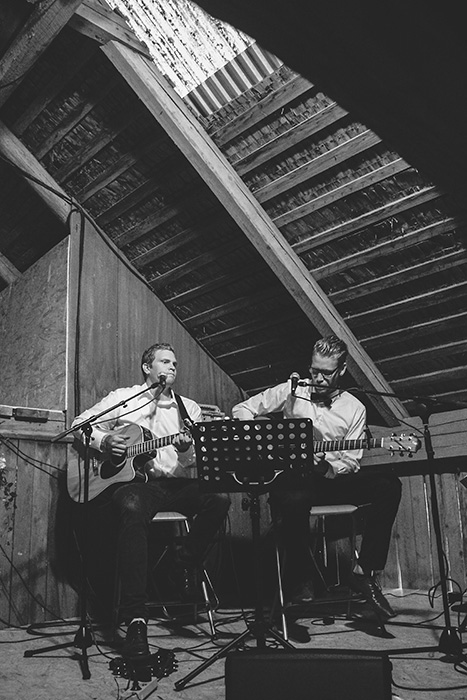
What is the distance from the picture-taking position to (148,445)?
3264 millimetres

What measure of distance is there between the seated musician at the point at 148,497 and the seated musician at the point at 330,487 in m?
0.40

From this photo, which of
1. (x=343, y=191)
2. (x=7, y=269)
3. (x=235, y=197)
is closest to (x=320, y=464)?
(x=343, y=191)

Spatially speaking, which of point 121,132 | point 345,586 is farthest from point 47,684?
point 121,132

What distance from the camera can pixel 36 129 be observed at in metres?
4.52

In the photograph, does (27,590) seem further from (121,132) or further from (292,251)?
(121,132)

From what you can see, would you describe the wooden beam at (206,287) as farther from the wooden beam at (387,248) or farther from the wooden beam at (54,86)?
the wooden beam at (54,86)

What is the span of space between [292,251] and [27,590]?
2.65 metres

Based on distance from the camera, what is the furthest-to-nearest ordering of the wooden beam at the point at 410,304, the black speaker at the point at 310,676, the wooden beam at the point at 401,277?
the wooden beam at the point at 410,304 → the wooden beam at the point at 401,277 → the black speaker at the point at 310,676

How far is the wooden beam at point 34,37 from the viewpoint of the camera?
136 inches

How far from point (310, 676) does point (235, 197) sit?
3004mm

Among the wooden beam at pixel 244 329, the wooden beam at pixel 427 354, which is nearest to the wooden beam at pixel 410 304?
the wooden beam at pixel 427 354

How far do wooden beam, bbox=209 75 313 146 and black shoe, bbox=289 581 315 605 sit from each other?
265 cm

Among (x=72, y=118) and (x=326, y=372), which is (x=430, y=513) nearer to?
(x=326, y=372)

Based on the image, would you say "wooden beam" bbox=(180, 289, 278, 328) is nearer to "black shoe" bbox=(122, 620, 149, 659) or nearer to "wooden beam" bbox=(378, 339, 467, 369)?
"wooden beam" bbox=(378, 339, 467, 369)
